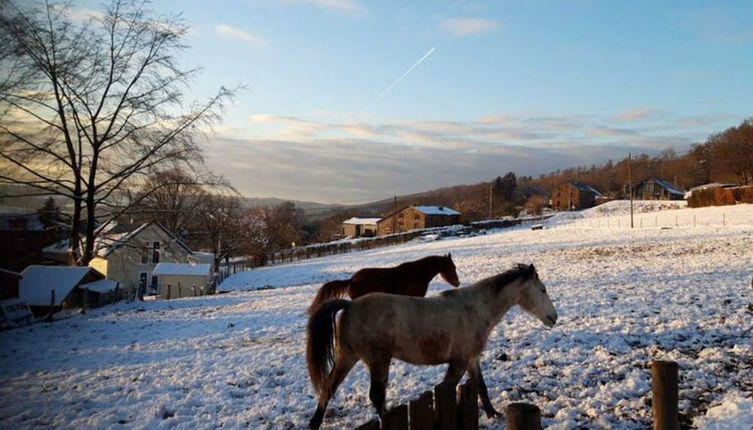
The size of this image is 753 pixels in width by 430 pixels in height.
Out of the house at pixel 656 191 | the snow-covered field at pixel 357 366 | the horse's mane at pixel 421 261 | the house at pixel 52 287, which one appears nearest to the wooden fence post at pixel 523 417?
the snow-covered field at pixel 357 366

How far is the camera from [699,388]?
587 cm

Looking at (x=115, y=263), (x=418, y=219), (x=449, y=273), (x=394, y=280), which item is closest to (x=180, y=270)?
(x=115, y=263)

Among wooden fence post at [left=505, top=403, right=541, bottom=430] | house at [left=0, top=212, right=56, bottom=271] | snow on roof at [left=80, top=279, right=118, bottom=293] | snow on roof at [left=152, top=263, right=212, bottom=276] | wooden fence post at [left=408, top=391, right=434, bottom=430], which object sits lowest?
snow on roof at [left=152, top=263, right=212, bottom=276]

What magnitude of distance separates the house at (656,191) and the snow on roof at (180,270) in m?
85.5

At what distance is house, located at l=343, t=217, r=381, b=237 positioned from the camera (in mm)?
92750

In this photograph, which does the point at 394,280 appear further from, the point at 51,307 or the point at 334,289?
the point at 51,307

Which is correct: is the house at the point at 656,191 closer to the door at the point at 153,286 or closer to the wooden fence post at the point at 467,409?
the door at the point at 153,286

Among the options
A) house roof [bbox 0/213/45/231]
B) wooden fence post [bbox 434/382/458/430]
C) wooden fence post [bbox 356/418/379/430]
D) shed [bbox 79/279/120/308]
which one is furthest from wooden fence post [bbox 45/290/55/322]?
wooden fence post [bbox 356/418/379/430]

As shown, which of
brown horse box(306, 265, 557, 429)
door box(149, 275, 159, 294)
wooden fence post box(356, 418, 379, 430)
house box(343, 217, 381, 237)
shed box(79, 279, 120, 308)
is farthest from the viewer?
house box(343, 217, 381, 237)

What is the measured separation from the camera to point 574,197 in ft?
305

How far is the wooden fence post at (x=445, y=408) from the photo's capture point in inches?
164

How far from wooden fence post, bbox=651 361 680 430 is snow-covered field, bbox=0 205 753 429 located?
1213mm

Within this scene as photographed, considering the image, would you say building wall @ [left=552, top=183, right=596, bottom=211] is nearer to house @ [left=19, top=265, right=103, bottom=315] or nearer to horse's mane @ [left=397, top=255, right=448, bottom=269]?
horse's mane @ [left=397, top=255, right=448, bottom=269]

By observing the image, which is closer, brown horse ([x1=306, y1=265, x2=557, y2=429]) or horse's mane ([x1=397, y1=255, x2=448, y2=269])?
brown horse ([x1=306, y1=265, x2=557, y2=429])
